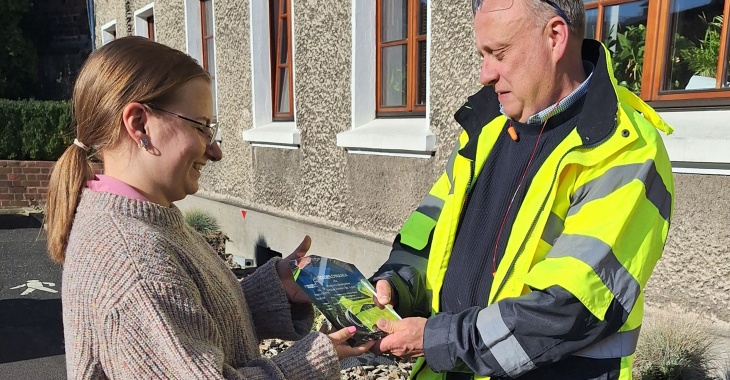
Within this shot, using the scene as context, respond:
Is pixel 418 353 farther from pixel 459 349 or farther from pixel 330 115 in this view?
pixel 330 115

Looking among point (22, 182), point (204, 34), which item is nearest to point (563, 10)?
point (204, 34)

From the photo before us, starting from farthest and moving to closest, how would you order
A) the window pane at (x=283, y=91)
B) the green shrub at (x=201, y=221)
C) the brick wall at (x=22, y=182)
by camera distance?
1. the brick wall at (x=22, y=182)
2. the green shrub at (x=201, y=221)
3. the window pane at (x=283, y=91)

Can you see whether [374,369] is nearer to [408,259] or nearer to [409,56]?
[408,259]

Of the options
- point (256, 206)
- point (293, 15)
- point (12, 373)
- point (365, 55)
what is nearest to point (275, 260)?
point (12, 373)

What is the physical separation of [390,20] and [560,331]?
14.4 ft

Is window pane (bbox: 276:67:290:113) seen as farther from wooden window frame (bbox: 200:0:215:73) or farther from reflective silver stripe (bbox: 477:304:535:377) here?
reflective silver stripe (bbox: 477:304:535:377)

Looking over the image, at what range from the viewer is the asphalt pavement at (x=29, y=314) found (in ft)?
13.6

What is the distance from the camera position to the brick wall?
34.0 ft

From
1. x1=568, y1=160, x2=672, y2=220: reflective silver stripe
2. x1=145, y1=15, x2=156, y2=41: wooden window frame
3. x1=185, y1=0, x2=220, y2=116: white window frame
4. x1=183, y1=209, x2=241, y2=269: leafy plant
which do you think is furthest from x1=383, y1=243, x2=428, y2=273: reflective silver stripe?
x1=145, y1=15, x2=156, y2=41: wooden window frame

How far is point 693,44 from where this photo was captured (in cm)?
319

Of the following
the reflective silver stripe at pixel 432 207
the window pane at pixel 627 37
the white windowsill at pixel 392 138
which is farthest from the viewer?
the white windowsill at pixel 392 138

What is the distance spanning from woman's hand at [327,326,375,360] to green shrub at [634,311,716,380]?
2134 millimetres

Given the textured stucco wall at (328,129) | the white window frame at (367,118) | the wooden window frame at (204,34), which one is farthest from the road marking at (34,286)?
the wooden window frame at (204,34)

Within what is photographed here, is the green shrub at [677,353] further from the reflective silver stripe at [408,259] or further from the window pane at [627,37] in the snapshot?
the reflective silver stripe at [408,259]
